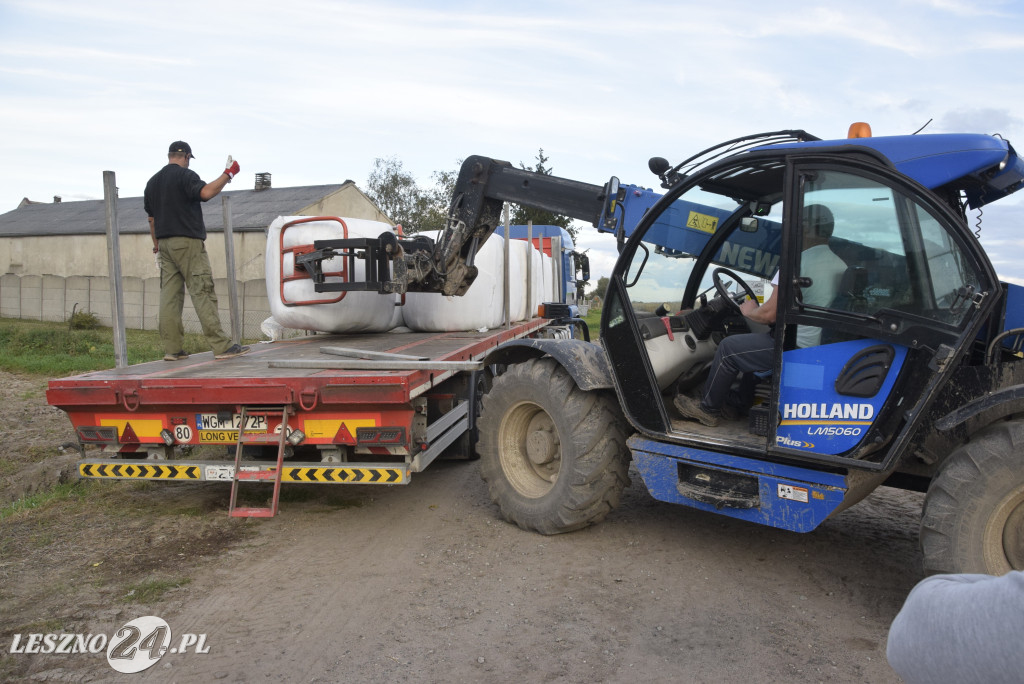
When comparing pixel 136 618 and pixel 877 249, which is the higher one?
pixel 877 249

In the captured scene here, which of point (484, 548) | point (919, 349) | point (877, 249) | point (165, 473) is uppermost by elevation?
point (877, 249)

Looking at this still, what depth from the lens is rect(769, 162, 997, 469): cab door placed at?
372cm

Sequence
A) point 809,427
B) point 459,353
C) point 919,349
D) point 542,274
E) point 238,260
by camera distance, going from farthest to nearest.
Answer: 1. point 238,260
2. point 542,274
3. point 459,353
4. point 809,427
5. point 919,349

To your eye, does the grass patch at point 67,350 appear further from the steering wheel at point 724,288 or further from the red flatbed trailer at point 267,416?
the steering wheel at point 724,288

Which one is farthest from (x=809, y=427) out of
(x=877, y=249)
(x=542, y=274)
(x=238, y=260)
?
(x=238, y=260)

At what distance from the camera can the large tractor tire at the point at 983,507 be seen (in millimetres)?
3561

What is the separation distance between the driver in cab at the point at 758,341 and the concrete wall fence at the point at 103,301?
48.9 ft

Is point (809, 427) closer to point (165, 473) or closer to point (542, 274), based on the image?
point (165, 473)

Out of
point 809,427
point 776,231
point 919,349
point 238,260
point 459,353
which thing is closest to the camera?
point 919,349

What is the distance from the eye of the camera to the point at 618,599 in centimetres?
420

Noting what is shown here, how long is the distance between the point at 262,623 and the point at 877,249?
11.7 ft

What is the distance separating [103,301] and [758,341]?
19.8 meters

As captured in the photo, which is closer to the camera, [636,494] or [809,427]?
[809,427]

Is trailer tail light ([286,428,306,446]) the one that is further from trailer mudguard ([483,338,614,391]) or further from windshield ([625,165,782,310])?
windshield ([625,165,782,310])
